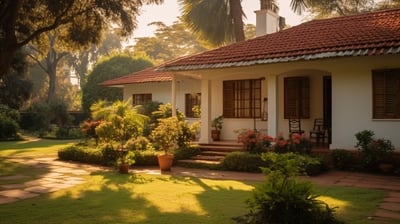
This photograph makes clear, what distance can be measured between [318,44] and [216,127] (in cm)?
532

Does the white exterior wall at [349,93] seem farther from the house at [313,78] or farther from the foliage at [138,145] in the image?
the foliage at [138,145]

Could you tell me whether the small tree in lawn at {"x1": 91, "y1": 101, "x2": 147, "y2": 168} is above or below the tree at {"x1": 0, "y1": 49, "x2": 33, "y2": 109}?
below

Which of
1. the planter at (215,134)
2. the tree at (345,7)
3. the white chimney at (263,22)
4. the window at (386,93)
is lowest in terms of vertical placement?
the planter at (215,134)

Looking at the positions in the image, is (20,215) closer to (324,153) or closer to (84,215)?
(84,215)

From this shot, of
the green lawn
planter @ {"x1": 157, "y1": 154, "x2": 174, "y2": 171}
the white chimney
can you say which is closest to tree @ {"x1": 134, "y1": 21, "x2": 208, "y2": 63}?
the white chimney

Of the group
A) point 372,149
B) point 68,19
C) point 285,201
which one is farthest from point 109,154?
point 285,201

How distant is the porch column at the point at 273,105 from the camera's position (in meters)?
13.3

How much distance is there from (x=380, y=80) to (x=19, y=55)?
14.0 metres

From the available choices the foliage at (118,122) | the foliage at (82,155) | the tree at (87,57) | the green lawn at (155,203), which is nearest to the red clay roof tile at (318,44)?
the foliage at (118,122)

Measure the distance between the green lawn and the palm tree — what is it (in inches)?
495

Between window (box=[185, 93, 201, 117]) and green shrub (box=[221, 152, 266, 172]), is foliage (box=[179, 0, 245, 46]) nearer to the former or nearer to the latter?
window (box=[185, 93, 201, 117])

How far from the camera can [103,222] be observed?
5883 millimetres

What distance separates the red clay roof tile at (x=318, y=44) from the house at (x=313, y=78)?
3cm

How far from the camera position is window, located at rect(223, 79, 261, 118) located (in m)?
15.6
